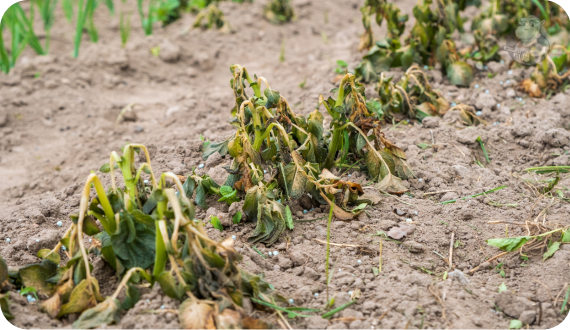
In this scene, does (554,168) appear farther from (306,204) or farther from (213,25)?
(213,25)

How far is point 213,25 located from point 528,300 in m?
4.13

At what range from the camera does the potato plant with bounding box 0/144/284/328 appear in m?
1.52

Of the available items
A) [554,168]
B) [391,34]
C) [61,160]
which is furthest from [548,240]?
[61,160]

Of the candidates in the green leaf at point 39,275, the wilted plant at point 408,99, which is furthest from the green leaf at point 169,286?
the wilted plant at point 408,99

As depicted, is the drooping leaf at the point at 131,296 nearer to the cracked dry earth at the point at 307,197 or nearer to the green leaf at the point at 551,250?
the cracked dry earth at the point at 307,197

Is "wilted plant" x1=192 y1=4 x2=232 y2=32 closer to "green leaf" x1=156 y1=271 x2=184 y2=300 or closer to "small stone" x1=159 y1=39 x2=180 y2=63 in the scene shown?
"small stone" x1=159 y1=39 x2=180 y2=63

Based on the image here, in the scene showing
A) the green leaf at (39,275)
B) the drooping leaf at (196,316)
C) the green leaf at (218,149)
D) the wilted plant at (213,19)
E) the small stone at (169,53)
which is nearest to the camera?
the drooping leaf at (196,316)

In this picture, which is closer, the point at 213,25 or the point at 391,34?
the point at 391,34

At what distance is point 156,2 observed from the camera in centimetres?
568

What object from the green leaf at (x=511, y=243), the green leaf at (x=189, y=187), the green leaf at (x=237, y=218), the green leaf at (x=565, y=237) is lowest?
the green leaf at (x=565, y=237)

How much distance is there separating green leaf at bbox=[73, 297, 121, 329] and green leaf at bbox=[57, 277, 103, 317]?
5 centimetres

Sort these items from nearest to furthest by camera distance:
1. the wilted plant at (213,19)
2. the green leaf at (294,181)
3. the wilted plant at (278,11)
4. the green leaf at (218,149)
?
1. the green leaf at (294,181)
2. the green leaf at (218,149)
3. the wilted plant at (213,19)
4. the wilted plant at (278,11)

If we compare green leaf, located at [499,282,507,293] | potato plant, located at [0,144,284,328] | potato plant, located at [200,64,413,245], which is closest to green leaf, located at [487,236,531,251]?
green leaf, located at [499,282,507,293]

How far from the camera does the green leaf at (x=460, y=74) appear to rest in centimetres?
334
